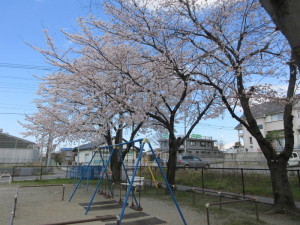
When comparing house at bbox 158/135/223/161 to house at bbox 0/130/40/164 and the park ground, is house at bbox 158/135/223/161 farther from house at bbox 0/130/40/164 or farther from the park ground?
the park ground

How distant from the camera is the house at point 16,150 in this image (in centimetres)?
3715

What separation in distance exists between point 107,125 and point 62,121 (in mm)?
2636

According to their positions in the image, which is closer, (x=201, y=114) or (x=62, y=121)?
(x=201, y=114)

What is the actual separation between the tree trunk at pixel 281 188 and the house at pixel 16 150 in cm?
3701

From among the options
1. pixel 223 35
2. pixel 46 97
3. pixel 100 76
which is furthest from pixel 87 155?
pixel 223 35

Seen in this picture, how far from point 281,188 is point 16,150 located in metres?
40.1

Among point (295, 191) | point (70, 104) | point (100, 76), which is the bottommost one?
point (295, 191)

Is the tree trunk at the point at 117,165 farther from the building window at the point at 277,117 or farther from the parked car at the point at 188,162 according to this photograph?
the building window at the point at 277,117

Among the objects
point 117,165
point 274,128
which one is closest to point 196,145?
point 274,128

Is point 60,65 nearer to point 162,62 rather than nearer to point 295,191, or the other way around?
point 162,62

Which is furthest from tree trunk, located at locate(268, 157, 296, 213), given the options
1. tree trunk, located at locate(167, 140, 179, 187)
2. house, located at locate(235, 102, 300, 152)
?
house, located at locate(235, 102, 300, 152)

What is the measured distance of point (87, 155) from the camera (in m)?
35.8

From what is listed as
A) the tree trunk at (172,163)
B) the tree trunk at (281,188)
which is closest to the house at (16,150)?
the tree trunk at (172,163)

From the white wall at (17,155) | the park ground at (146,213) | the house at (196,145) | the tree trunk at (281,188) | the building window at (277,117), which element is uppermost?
the building window at (277,117)
